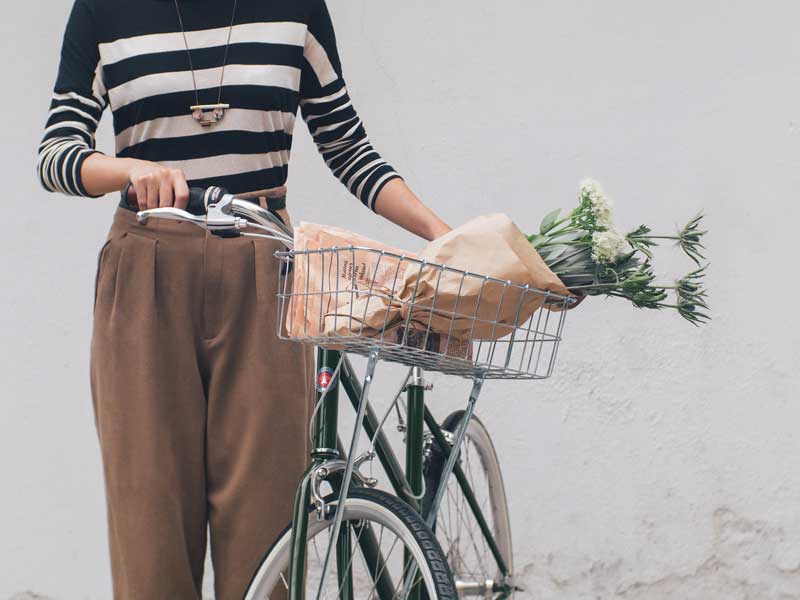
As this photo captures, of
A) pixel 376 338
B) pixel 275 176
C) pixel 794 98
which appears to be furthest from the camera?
pixel 794 98

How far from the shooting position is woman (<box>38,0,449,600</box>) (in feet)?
5.43

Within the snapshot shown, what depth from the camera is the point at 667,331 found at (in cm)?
279

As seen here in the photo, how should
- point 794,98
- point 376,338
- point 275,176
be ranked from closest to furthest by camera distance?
point 376,338 < point 275,176 < point 794,98

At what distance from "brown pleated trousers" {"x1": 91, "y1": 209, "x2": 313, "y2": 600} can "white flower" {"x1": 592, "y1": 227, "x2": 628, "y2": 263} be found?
0.60m

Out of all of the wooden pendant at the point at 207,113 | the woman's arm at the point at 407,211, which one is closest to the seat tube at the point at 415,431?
the woman's arm at the point at 407,211

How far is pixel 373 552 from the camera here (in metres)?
1.60

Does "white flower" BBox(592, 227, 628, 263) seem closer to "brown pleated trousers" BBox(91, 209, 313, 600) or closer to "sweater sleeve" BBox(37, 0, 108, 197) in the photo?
"brown pleated trousers" BBox(91, 209, 313, 600)

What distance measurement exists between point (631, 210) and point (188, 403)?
149 cm

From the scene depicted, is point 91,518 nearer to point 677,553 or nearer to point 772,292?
point 677,553

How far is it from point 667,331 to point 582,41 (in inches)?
31.2

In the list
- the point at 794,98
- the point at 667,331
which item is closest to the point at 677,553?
the point at 667,331

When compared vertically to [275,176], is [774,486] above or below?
below

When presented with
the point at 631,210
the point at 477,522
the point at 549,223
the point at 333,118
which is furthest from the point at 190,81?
the point at 631,210

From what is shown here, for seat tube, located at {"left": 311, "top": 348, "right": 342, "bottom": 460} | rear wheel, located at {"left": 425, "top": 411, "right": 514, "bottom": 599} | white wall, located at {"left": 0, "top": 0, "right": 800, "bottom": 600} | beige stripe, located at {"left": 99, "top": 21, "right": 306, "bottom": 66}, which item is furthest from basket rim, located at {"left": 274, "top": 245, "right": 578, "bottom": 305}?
white wall, located at {"left": 0, "top": 0, "right": 800, "bottom": 600}
